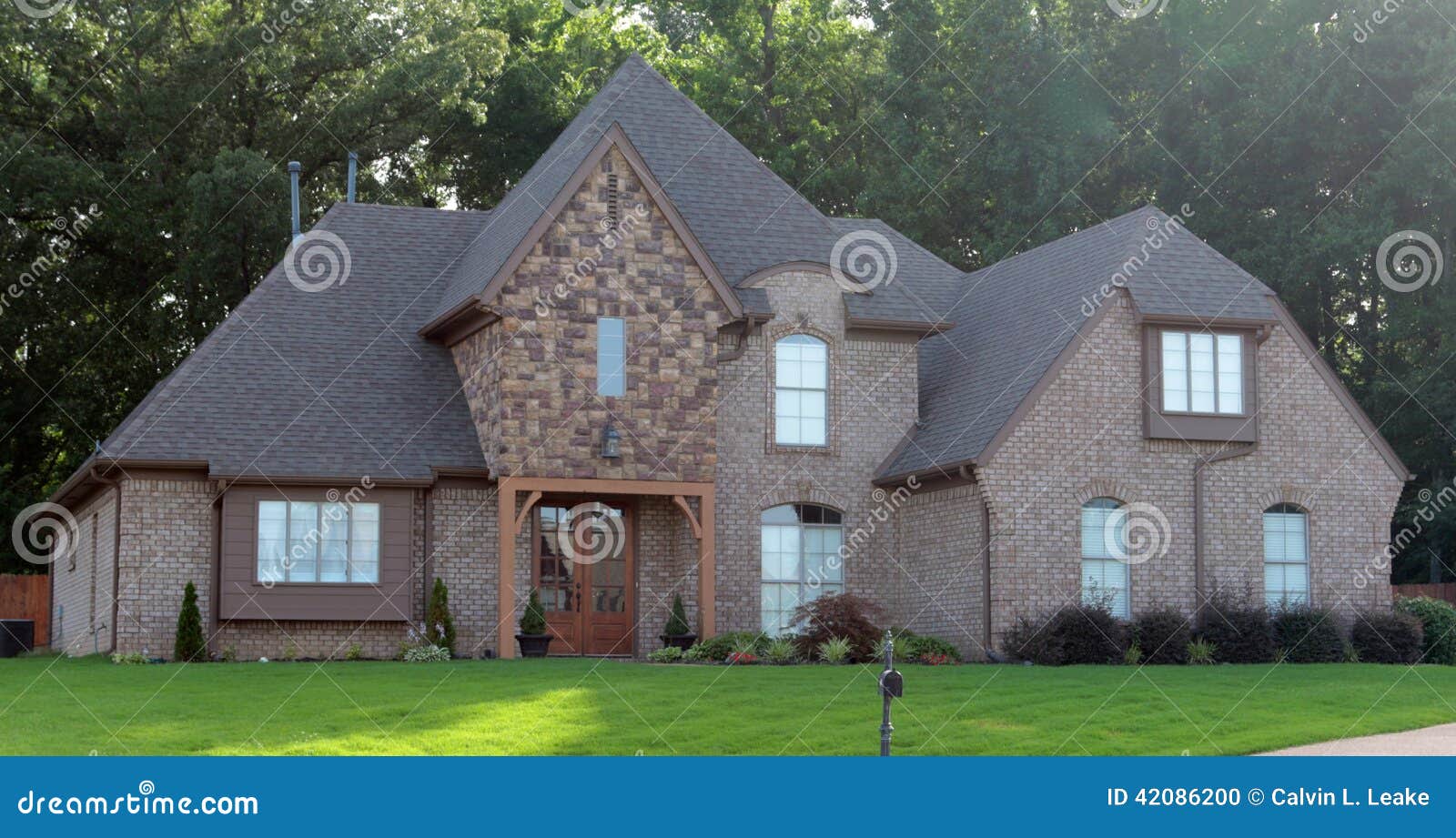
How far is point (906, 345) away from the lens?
3114cm

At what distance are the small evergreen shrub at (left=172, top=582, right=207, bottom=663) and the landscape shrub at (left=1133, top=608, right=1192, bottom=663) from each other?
44.8 ft

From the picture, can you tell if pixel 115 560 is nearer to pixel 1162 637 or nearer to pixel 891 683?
pixel 1162 637

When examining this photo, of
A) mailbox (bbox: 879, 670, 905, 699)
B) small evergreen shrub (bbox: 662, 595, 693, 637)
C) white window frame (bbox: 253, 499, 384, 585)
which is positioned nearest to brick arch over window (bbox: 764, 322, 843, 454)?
small evergreen shrub (bbox: 662, 595, 693, 637)

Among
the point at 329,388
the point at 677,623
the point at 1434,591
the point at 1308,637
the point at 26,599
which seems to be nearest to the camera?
the point at 677,623

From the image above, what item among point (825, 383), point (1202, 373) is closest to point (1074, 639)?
point (1202, 373)

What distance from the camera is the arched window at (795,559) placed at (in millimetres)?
29875

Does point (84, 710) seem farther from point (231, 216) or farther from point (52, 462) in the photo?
point (52, 462)

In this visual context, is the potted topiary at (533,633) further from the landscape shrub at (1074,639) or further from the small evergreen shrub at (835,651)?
the landscape shrub at (1074,639)

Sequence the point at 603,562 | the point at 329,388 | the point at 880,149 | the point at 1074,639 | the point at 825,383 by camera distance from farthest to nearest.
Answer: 1. the point at 880,149
2. the point at 825,383
3. the point at 603,562
4. the point at 329,388
5. the point at 1074,639

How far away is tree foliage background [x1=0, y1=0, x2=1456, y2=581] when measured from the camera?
41.4m

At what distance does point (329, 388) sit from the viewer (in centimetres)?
2917

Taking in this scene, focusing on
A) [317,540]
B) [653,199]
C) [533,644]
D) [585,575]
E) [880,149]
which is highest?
[880,149]

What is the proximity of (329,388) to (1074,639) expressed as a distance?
473 inches

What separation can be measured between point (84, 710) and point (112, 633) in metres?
9.04
